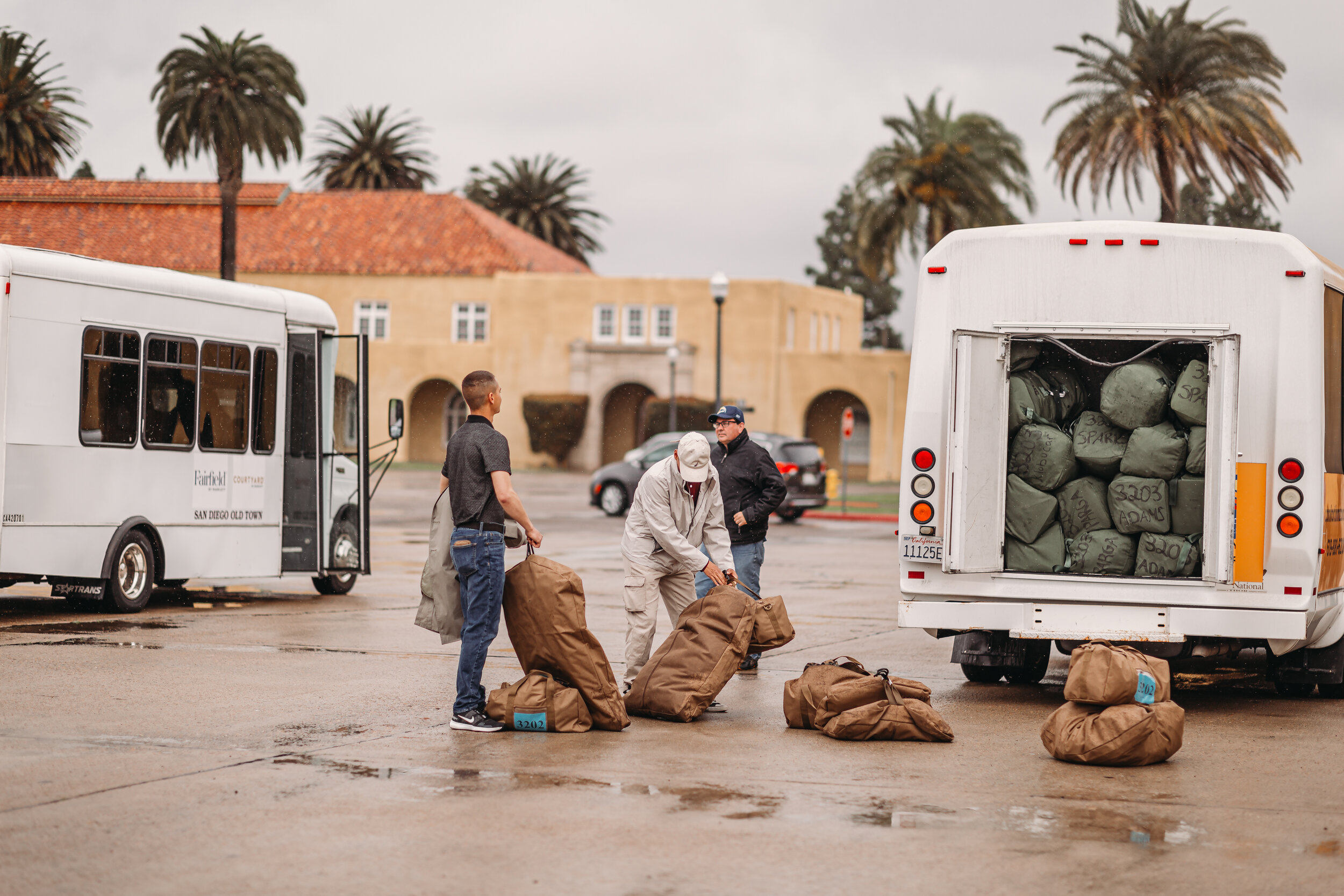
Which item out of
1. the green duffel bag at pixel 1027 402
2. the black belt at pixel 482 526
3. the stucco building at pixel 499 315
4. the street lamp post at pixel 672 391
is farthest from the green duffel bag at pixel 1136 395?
the stucco building at pixel 499 315

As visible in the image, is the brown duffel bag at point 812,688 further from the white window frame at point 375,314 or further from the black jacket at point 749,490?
the white window frame at point 375,314

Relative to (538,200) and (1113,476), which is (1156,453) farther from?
(538,200)

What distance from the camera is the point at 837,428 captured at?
2379 inches

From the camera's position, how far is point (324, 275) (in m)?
61.1

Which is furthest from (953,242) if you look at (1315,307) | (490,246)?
(490,246)

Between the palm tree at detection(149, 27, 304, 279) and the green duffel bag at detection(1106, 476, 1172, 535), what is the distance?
32.6m

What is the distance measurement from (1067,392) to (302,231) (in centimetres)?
5561

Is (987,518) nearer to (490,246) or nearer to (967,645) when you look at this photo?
(967,645)

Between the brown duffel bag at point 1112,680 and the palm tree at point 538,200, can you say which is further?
the palm tree at point 538,200

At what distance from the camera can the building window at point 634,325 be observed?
58.4 m

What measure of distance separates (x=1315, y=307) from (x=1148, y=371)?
3.42 ft

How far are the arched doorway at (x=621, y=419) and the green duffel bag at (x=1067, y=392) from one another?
49.5 metres

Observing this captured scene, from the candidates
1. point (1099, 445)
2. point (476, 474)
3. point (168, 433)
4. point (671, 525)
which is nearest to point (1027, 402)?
point (1099, 445)

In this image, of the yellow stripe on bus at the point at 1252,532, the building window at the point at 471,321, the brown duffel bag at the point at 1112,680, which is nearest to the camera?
the brown duffel bag at the point at 1112,680
